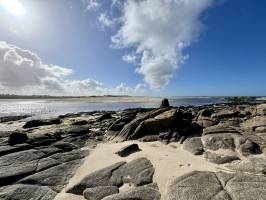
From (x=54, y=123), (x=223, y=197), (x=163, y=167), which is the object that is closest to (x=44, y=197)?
(x=163, y=167)

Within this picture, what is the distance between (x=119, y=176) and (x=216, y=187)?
3.35 m

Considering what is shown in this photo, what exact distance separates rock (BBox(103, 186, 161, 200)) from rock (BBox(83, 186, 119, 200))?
0.37 meters

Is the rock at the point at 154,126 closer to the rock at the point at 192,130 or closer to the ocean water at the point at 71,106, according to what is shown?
the rock at the point at 192,130

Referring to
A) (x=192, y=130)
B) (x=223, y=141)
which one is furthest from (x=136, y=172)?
(x=192, y=130)

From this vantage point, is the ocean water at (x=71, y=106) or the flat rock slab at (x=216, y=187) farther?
the ocean water at (x=71, y=106)

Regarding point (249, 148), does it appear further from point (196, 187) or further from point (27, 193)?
point (27, 193)

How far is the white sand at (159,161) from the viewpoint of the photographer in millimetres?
7941

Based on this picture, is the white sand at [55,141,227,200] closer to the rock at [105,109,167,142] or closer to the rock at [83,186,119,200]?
the rock at [83,186,119,200]

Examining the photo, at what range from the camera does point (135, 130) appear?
14820 millimetres

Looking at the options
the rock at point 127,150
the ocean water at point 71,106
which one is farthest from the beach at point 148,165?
the ocean water at point 71,106

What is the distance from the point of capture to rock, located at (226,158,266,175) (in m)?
7.93

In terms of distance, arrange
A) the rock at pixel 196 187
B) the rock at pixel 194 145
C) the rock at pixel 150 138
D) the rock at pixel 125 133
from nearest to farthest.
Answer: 1. the rock at pixel 196 187
2. the rock at pixel 194 145
3. the rock at pixel 150 138
4. the rock at pixel 125 133

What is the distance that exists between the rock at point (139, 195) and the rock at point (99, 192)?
37 centimetres

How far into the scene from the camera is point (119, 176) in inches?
321
